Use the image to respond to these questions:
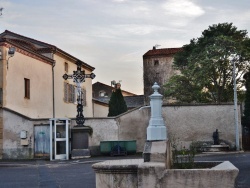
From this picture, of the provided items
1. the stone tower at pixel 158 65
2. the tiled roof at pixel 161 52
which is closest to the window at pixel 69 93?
the stone tower at pixel 158 65

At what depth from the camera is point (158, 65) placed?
217 ft

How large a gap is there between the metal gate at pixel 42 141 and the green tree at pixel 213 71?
57.8 feet

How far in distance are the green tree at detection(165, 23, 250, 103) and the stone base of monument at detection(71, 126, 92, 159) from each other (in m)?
16.8

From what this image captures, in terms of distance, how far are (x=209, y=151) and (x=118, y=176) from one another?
67.3ft

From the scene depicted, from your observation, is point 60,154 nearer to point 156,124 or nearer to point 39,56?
point 39,56

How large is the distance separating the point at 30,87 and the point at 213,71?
16.3m

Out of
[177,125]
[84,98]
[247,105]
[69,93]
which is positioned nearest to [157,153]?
[177,125]

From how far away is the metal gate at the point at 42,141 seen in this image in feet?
86.0

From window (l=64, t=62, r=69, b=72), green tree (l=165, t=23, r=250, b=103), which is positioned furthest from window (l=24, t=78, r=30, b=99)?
green tree (l=165, t=23, r=250, b=103)

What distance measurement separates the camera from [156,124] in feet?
32.6

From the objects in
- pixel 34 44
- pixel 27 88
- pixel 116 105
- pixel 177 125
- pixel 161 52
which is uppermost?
pixel 161 52

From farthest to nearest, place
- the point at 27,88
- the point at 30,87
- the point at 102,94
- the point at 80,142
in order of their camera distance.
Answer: the point at 102,94, the point at 30,87, the point at 27,88, the point at 80,142

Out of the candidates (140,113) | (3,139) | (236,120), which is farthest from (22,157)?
(236,120)

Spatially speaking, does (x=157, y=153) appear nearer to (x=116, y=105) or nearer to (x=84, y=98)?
(x=116, y=105)
